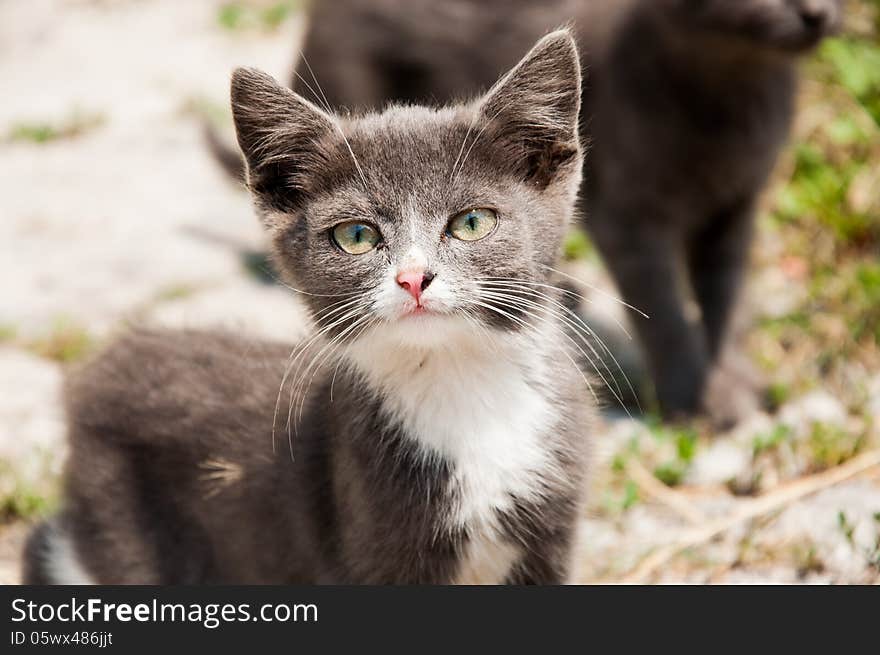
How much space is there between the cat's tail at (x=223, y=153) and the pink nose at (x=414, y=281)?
10.8 ft

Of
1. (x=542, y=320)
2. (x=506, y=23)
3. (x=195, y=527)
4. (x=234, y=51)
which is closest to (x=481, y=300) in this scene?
(x=542, y=320)

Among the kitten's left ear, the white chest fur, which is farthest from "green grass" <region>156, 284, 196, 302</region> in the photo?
the kitten's left ear

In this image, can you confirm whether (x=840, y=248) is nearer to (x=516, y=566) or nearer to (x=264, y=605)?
(x=516, y=566)

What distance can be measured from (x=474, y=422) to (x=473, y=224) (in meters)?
0.44

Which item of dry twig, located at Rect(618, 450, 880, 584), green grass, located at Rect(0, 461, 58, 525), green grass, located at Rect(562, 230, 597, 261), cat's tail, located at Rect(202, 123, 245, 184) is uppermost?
cat's tail, located at Rect(202, 123, 245, 184)

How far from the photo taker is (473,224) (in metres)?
2.51

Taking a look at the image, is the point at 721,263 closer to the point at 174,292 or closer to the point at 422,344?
the point at 174,292

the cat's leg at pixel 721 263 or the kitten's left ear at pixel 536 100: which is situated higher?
the kitten's left ear at pixel 536 100

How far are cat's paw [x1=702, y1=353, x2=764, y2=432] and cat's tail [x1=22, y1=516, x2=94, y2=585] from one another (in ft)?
7.77

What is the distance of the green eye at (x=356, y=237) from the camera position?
250cm

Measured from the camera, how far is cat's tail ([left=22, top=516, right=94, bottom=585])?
10.6ft

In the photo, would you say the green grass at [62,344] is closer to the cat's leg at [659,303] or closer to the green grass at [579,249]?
the cat's leg at [659,303]

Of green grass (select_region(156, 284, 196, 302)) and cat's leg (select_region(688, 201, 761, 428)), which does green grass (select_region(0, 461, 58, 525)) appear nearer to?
green grass (select_region(156, 284, 196, 302))

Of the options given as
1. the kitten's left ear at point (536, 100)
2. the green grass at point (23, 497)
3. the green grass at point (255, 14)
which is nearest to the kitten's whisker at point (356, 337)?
the kitten's left ear at point (536, 100)
